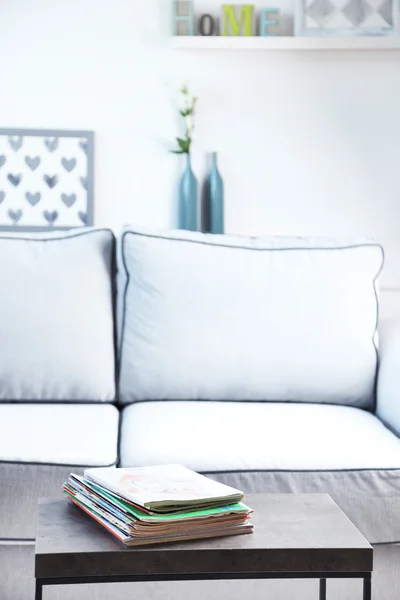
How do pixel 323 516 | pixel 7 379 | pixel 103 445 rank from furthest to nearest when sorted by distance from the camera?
pixel 7 379, pixel 103 445, pixel 323 516

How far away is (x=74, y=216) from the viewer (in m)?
2.91

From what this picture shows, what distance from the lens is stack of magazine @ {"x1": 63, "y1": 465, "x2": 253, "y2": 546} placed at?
1.04 meters

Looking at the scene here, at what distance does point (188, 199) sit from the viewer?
2842 mm

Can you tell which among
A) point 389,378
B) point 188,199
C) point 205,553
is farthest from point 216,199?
point 205,553

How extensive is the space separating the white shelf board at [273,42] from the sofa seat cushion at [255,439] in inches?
58.4

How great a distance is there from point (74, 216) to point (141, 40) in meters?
0.70

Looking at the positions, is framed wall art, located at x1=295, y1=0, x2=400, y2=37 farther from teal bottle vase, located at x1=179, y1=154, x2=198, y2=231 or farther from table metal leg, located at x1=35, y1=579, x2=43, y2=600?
table metal leg, located at x1=35, y1=579, x2=43, y2=600

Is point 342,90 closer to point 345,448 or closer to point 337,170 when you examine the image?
point 337,170

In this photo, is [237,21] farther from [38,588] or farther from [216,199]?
[38,588]

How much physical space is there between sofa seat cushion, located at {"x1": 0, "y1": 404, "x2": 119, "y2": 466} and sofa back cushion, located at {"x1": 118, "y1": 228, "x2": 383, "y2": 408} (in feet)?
0.73

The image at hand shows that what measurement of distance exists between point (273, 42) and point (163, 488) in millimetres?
2148

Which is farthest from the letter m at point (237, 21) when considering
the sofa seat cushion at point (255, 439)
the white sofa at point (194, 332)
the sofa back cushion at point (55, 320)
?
the sofa seat cushion at point (255, 439)

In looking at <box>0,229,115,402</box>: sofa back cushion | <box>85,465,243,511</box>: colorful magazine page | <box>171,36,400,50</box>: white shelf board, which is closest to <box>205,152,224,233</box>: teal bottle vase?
<box>171,36,400,50</box>: white shelf board

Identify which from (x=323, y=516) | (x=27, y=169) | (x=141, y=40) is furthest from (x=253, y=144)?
(x=323, y=516)
